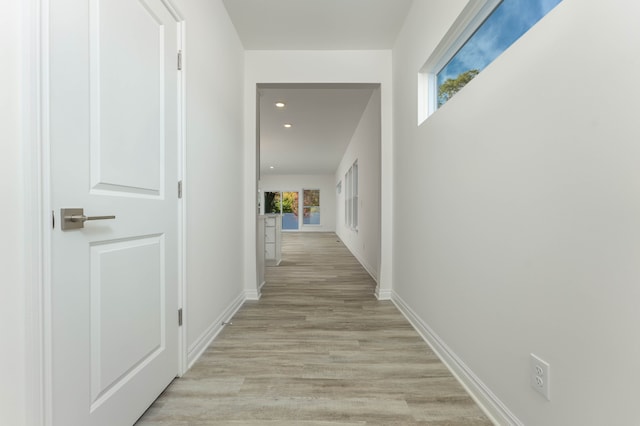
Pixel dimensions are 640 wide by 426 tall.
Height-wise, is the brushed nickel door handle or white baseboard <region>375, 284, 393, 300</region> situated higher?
the brushed nickel door handle

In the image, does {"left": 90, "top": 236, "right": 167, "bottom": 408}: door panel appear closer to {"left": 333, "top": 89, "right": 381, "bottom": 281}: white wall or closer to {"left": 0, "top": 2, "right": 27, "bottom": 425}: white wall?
{"left": 0, "top": 2, "right": 27, "bottom": 425}: white wall

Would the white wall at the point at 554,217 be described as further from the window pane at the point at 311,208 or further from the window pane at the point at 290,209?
the window pane at the point at 290,209

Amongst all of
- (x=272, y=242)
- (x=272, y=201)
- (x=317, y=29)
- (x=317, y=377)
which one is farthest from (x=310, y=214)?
(x=317, y=377)

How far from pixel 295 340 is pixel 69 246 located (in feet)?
5.14

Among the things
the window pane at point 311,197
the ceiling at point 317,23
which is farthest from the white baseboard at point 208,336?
the window pane at point 311,197

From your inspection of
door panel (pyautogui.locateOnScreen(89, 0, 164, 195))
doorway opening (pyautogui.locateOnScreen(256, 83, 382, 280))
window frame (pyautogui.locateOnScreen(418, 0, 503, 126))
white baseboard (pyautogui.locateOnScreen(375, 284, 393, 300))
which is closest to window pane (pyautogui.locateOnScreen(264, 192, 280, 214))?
doorway opening (pyautogui.locateOnScreen(256, 83, 382, 280))

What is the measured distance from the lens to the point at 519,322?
3.93ft

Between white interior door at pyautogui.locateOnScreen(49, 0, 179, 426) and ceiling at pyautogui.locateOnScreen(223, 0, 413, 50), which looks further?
ceiling at pyautogui.locateOnScreen(223, 0, 413, 50)

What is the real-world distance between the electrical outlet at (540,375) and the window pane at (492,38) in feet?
4.17

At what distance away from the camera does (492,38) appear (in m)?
1.54

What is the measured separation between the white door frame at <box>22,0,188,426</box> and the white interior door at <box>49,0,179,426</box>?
2 cm

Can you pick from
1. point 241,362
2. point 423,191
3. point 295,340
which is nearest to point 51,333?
point 241,362

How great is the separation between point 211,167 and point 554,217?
1977mm

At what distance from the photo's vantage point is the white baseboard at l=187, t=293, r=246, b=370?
1.85 metres
